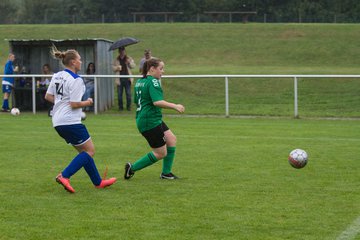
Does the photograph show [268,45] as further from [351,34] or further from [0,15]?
[0,15]

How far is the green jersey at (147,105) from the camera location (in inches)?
412

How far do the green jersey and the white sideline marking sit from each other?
3531 millimetres

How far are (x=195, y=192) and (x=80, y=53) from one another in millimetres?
16856

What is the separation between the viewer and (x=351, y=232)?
24.3 ft

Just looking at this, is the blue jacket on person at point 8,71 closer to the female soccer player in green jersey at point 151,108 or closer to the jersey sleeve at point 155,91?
the female soccer player in green jersey at point 151,108

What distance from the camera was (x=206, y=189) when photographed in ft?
32.8

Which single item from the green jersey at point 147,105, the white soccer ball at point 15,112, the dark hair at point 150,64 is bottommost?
the white soccer ball at point 15,112

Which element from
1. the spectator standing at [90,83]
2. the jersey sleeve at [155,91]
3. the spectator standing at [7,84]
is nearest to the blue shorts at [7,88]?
the spectator standing at [7,84]

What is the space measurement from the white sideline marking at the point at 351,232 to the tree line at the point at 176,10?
65.4 m

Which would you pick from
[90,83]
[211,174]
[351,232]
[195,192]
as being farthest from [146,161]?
[90,83]

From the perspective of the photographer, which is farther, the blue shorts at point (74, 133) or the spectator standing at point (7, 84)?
the spectator standing at point (7, 84)

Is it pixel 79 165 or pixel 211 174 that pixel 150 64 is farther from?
pixel 211 174

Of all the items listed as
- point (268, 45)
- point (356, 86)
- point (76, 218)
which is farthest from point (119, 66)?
point (268, 45)

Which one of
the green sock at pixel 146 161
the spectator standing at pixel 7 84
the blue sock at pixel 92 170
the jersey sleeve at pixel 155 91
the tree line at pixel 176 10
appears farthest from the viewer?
the tree line at pixel 176 10
